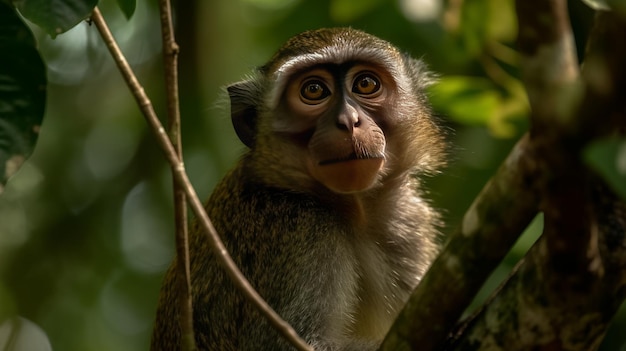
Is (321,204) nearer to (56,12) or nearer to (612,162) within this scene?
(56,12)

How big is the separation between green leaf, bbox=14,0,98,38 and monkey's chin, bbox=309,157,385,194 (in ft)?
6.73

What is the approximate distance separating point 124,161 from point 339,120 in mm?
6539

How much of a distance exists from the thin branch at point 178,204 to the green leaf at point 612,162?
236cm

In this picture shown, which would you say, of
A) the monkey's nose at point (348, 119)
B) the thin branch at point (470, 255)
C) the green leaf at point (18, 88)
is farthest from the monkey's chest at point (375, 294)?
the green leaf at point (18, 88)

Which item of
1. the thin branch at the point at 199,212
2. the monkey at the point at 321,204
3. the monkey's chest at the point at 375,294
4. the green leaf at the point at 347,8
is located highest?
the thin branch at the point at 199,212

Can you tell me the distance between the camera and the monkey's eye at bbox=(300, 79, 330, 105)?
6.77 meters

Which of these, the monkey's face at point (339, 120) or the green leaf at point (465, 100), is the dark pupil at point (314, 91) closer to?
the monkey's face at point (339, 120)

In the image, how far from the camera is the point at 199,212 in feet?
14.4

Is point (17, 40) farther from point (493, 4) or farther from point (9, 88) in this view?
point (493, 4)

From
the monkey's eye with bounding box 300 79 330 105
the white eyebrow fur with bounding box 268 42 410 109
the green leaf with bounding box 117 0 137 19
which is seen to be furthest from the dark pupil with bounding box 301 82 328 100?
the green leaf with bounding box 117 0 137 19

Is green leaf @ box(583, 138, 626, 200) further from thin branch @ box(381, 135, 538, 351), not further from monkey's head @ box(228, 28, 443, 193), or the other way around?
monkey's head @ box(228, 28, 443, 193)

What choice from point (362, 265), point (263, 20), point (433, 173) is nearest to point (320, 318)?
point (362, 265)

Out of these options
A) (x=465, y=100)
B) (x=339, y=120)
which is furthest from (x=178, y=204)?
(x=465, y=100)

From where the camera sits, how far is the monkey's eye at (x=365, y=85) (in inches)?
272
